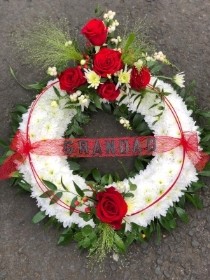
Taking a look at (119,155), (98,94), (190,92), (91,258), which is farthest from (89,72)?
(91,258)

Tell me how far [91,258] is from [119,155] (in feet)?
1.84

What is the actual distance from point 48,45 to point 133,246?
126 cm

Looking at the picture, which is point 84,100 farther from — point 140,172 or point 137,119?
point 140,172

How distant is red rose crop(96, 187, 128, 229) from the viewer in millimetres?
2180

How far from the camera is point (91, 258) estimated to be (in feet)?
8.00

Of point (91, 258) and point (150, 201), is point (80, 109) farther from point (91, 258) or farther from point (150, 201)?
point (91, 258)

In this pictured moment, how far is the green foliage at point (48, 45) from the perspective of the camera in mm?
2570

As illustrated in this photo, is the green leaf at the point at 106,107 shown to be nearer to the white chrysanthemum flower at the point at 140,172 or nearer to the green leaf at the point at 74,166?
the white chrysanthemum flower at the point at 140,172

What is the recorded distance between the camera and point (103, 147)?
2455 mm

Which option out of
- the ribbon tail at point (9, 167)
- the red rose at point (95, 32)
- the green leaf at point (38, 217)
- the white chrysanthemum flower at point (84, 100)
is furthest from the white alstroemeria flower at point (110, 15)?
the green leaf at point (38, 217)

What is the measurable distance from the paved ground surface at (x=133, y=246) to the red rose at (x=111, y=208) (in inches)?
14.1

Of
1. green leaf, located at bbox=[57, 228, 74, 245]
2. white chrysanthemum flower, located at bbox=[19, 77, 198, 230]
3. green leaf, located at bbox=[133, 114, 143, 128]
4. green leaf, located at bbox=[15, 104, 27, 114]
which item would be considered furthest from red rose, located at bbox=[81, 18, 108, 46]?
green leaf, located at bbox=[57, 228, 74, 245]

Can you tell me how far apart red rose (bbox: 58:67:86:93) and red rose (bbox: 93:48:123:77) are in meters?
0.09

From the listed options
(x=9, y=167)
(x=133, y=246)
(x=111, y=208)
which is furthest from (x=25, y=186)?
(x=133, y=246)
